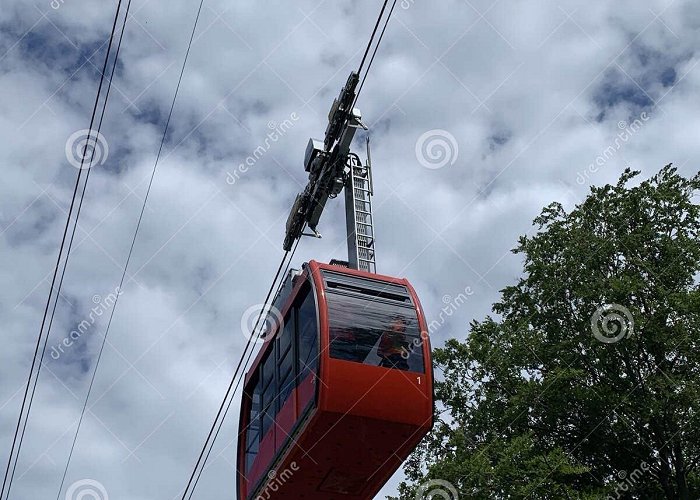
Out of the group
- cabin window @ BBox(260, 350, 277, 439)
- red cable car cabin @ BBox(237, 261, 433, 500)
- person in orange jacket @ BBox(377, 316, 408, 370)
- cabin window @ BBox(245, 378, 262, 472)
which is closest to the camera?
red cable car cabin @ BBox(237, 261, 433, 500)

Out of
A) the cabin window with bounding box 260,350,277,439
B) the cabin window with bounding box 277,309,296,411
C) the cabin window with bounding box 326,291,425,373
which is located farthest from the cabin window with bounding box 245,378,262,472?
the cabin window with bounding box 326,291,425,373

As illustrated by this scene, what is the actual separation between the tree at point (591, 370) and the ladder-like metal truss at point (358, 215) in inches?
243

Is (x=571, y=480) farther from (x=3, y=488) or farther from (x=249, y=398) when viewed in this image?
(x=3, y=488)

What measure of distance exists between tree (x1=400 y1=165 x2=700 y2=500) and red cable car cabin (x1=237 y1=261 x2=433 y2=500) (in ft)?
21.3

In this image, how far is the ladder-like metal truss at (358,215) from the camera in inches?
534

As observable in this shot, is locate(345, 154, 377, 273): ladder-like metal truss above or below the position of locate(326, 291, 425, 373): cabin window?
above

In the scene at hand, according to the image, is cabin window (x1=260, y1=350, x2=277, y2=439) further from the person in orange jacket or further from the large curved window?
the person in orange jacket

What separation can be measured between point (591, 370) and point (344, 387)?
37.6 ft

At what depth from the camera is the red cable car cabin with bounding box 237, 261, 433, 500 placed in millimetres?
10734

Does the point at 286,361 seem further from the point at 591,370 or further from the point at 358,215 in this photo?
the point at 591,370

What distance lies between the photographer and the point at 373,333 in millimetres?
11305

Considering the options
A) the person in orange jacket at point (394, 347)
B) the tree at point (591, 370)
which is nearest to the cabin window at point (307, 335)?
the person in orange jacket at point (394, 347)

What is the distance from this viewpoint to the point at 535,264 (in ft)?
72.6

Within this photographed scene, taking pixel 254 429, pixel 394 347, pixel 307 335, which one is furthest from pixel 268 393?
pixel 394 347
